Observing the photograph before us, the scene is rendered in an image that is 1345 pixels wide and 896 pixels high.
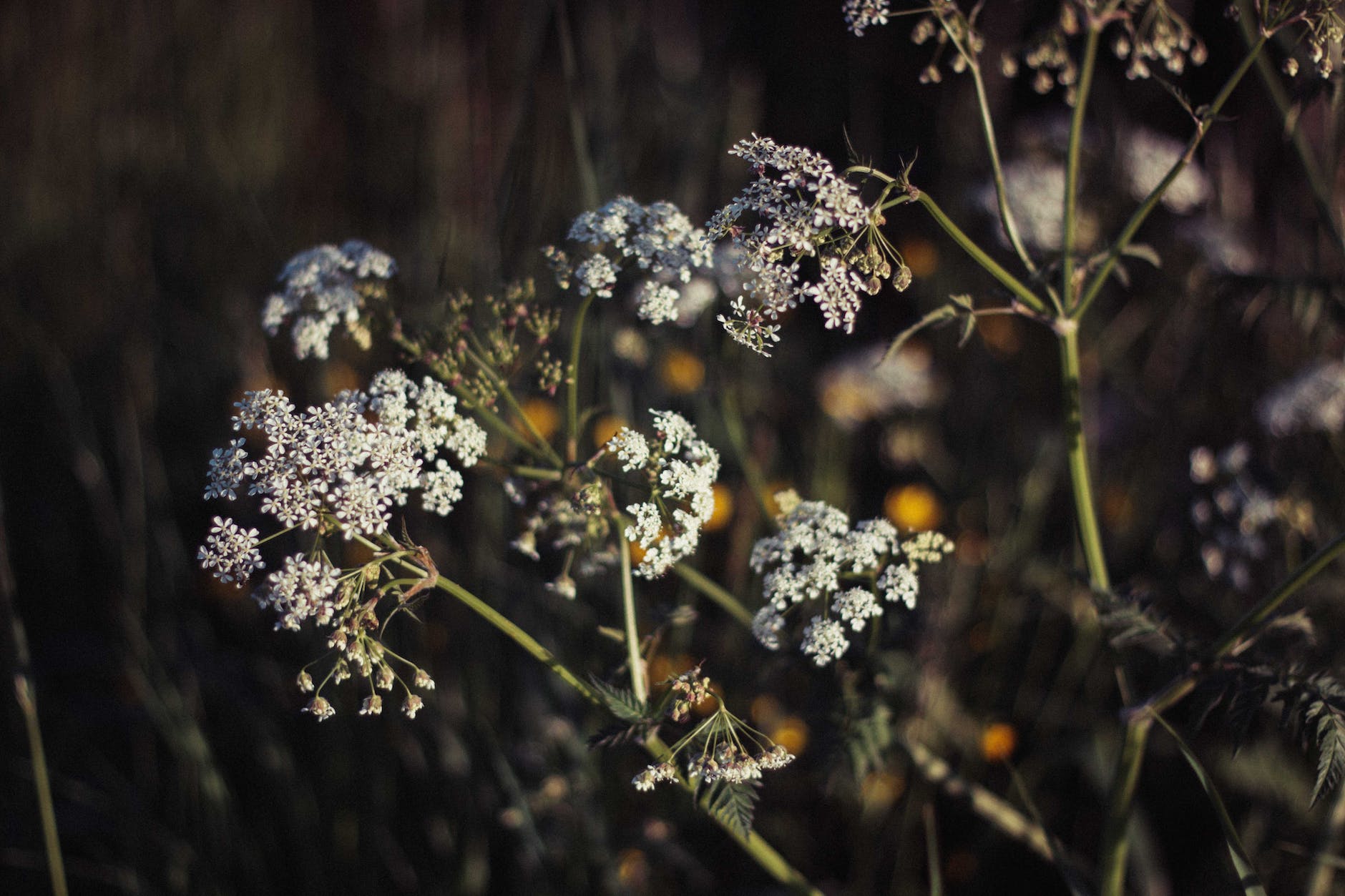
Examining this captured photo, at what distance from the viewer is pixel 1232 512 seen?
7.57 feet

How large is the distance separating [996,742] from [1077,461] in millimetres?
1033

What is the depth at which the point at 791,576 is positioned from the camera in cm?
161

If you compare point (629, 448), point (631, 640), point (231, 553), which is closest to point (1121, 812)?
point (631, 640)

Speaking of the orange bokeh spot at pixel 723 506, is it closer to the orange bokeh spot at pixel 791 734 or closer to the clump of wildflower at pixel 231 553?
the orange bokeh spot at pixel 791 734

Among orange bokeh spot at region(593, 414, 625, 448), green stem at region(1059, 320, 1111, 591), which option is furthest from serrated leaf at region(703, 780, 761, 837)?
orange bokeh spot at region(593, 414, 625, 448)

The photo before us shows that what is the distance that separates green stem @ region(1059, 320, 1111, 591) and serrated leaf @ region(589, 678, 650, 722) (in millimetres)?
876

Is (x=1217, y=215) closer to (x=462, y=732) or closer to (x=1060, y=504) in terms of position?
(x=1060, y=504)

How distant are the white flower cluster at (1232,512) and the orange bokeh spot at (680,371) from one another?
146 cm

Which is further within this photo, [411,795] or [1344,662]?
[411,795]

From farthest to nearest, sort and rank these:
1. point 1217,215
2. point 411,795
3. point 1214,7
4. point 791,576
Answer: point 1214,7
point 1217,215
point 411,795
point 791,576

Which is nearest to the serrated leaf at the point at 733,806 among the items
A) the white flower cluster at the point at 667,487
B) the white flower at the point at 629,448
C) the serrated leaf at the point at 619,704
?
the serrated leaf at the point at 619,704

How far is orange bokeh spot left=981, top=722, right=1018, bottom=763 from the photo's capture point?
2.42 m

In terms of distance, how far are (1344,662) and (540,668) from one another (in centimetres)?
196

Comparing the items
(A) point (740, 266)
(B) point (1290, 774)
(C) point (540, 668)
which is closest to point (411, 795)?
(C) point (540, 668)
